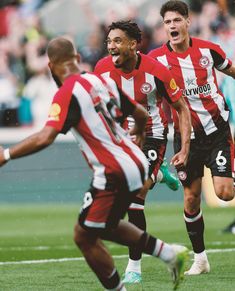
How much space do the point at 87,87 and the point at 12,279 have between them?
283cm

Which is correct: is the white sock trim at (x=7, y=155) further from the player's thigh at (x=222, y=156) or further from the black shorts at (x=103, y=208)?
the player's thigh at (x=222, y=156)

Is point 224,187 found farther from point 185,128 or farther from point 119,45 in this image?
point 119,45

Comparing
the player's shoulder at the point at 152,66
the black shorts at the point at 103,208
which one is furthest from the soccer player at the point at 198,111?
the black shorts at the point at 103,208

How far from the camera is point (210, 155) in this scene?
9656 millimetres

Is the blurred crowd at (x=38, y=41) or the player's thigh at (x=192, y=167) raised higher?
the player's thigh at (x=192, y=167)

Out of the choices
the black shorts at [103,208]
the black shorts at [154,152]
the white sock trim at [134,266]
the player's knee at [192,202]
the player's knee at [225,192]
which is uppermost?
the black shorts at [103,208]

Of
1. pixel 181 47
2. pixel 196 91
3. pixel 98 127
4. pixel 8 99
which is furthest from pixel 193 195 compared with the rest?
pixel 8 99

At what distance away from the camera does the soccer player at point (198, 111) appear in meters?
9.52

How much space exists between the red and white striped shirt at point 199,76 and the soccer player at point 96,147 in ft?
8.19

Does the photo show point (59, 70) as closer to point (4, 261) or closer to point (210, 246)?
point (4, 261)

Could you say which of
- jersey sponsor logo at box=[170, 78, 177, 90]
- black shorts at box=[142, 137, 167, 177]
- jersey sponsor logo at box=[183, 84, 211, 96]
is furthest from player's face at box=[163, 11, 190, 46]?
black shorts at box=[142, 137, 167, 177]

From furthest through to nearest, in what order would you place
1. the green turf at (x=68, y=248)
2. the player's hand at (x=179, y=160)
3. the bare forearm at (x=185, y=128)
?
1. the green turf at (x=68, y=248)
2. the bare forearm at (x=185, y=128)
3. the player's hand at (x=179, y=160)

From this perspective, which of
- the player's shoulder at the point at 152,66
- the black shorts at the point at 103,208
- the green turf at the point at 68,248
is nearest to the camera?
the black shorts at the point at 103,208

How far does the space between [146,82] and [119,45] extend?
540 millimetres
